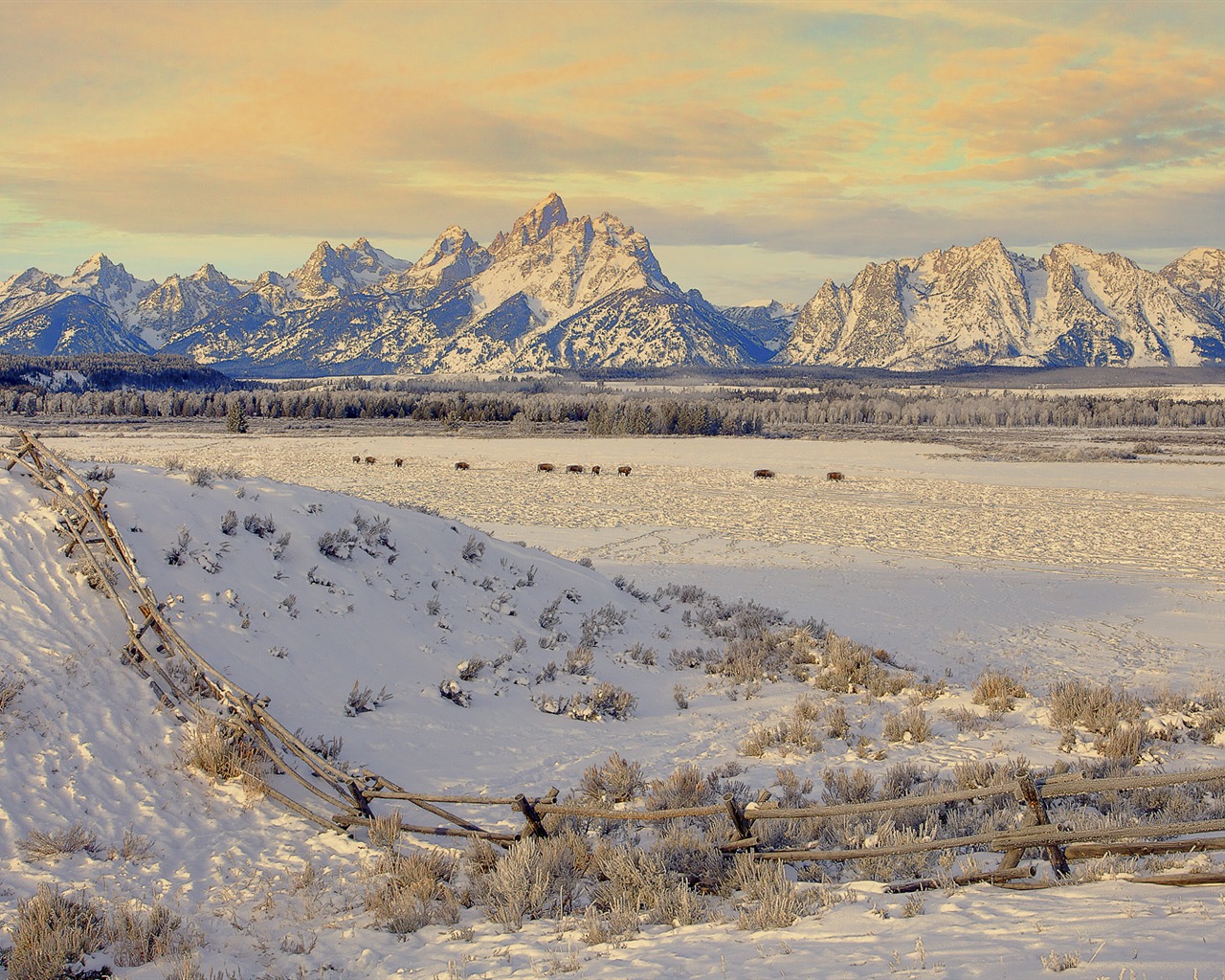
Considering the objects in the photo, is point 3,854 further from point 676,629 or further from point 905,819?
point 676,629

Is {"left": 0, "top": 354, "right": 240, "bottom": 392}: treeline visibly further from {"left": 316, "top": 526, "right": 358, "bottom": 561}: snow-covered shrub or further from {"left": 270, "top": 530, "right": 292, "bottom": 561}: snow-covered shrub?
{"left": 270, "top": 530, "right": 292, "bottom": 561}: snow-covered shrub

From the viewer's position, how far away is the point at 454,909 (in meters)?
5.04

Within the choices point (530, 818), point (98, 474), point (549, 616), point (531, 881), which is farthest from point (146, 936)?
point (549, 616)

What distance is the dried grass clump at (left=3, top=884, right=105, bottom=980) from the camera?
423 cm

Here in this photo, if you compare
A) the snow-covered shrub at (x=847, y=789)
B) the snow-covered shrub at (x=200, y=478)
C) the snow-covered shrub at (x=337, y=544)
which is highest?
the snow-covered shrub at (x=200, y=478)

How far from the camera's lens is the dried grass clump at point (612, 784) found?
6992mm

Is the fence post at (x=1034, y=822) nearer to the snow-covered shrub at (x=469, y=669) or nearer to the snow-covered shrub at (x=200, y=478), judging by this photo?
the snow-covered shrub at (x=469, y=669)

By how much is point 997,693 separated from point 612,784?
5341mm

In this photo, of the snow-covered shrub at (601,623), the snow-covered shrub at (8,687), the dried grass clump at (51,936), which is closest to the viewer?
the dried grass clump at (51,936)

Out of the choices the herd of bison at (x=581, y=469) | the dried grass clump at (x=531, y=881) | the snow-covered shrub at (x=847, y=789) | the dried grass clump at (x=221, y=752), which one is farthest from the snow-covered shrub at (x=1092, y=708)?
the herd of bison at (x=581, y=469)

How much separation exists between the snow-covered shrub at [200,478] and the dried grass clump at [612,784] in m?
6.78

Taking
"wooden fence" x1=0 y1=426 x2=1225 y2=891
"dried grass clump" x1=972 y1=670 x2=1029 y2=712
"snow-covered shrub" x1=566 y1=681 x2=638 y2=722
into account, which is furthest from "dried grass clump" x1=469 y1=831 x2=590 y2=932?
"dried grass clump" x1=972 y1=670 x2=1029 y2=712

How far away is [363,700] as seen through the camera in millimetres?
8500

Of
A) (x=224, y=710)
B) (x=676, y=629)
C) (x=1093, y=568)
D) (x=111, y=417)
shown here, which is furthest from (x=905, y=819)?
(x=111, y=417)
